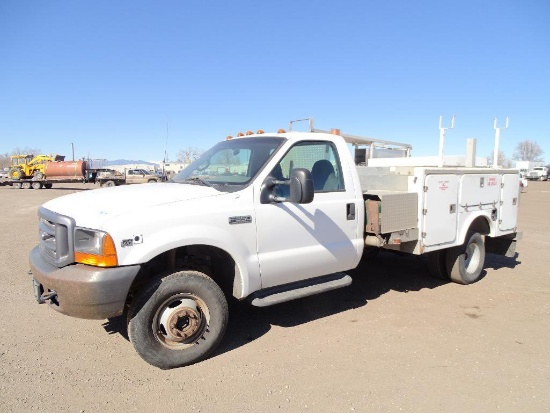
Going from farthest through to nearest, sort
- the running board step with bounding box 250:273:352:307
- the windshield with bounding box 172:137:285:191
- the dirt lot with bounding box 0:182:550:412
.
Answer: the windshield with bounding box 172:137:285:191 → the running board step with bounding box 250:273:352:307 → the dirt lot with bounding box 0:182:550:412

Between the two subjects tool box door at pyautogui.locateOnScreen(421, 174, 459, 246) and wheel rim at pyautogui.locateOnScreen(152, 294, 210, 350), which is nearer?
wheel rim at pyautogui.locateOnScreen(152, 294, 210, 350)

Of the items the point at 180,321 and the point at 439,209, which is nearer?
the point at 180,321

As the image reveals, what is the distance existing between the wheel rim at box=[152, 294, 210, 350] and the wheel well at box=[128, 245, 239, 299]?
278 mm

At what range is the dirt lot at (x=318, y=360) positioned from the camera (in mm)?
2804

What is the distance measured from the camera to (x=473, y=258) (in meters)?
5.79

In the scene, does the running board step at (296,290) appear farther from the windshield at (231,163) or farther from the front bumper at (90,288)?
the front bumper at (90,288)

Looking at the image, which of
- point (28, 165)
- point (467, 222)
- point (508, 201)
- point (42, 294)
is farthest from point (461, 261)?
point (28, 165)

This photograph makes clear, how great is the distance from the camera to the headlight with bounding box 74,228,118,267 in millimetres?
2838

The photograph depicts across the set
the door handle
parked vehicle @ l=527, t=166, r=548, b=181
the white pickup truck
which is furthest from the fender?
parked vehicle @ l=527, t=166, r=548, b=181

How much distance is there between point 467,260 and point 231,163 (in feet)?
13.0

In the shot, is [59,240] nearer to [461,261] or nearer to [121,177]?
[461,261]

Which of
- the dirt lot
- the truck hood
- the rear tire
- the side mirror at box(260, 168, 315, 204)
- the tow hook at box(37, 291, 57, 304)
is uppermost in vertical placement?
the side mirror at box(260, 168, 315, 204)

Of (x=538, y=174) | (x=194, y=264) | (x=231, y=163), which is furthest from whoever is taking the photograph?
(x=538, y=174)

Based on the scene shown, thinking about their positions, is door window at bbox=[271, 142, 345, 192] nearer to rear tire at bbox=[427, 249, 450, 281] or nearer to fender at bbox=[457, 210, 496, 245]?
fender at bbox=[457, 210, 496, 245]
